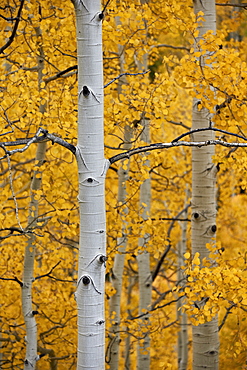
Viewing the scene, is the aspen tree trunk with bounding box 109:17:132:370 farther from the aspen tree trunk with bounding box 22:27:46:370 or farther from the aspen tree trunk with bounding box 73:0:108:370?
the aspen tree trunk with bounding box 73:0:108:370

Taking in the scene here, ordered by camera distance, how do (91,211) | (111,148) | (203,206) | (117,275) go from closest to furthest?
(91,211) < (111,148) < (203,206) < (117,275)

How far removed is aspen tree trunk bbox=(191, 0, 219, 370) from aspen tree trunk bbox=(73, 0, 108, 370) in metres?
2.11

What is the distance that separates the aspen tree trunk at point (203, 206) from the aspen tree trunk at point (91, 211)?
83.3 inches

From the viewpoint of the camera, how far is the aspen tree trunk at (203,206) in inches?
188

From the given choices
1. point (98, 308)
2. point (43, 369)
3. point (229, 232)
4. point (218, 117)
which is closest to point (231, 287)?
Result: point (98, 308)

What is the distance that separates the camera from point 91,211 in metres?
2.92

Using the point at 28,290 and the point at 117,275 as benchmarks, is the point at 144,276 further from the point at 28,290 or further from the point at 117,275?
the point at 28,290

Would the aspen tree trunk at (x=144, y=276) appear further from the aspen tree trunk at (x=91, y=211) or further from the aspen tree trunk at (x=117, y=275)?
the aspen tree trunk at (x=91, y=211)

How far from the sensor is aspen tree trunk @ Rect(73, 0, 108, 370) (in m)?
2.89

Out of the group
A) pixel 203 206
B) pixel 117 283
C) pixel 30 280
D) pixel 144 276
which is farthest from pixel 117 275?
pixel 203 206

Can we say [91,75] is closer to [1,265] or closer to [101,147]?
[101,147]

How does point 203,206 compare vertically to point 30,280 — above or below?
above

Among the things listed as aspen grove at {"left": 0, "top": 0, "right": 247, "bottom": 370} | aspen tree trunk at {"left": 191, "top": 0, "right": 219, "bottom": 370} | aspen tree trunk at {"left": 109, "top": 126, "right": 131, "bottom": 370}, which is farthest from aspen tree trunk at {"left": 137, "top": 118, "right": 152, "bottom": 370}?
aspen tree trunk at {"left": 191, "top": 0, "right": 219, "bottom": 370}

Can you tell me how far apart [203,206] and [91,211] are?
2215 mm
